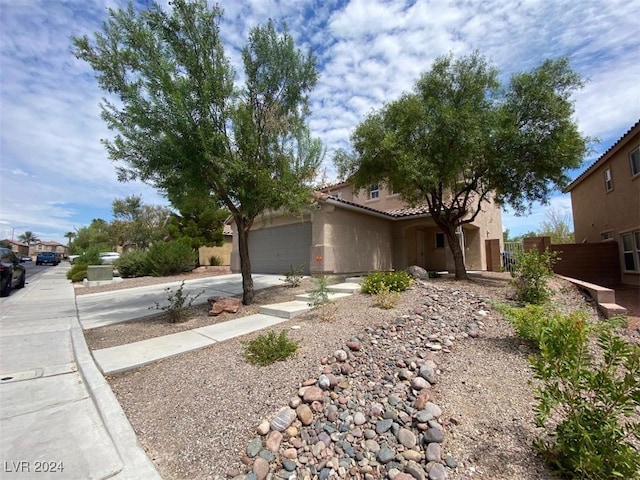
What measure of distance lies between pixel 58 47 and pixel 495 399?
36.3 ft

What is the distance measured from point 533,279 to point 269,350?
21.2 feet

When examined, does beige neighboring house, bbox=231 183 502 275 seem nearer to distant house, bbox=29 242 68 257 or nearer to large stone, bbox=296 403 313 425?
large stone, bbox=296 403 313 425

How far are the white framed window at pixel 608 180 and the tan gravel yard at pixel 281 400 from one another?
1273cm

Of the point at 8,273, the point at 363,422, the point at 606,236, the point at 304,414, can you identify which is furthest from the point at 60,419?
the point at 606,236

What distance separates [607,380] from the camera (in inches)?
94.0

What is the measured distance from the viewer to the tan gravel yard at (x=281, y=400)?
280 centimetres

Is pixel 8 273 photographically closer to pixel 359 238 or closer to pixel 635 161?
pixel 359 238

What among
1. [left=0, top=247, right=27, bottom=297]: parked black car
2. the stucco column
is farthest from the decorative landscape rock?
[left=0, top=247, right=27, bottom=297]: parked black car

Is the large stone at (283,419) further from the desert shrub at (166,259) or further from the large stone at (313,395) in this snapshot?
the desert shrub at (166,259)

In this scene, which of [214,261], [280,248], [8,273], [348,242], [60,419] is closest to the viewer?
[60,419]

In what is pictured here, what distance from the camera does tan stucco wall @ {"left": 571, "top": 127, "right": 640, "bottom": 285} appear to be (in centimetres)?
1180

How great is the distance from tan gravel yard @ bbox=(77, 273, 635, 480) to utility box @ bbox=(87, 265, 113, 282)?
42.1 ft

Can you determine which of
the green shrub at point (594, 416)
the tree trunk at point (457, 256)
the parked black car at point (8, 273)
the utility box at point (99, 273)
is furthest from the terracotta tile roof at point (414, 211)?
the parked black car at point (8, 273)

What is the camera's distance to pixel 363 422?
10.8 feet
